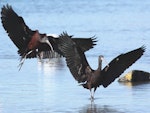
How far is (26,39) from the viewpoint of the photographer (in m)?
17.0

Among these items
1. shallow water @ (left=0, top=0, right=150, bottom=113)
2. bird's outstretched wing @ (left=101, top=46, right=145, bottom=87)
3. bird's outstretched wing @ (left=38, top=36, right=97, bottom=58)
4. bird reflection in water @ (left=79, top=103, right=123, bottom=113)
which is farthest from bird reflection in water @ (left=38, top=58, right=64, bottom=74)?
bird reflection in water @ (left=79, top=103, right=123, bottom=113)

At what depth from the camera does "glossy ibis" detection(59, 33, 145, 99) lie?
1591 centimetres

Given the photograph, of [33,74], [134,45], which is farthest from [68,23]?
[33,74]

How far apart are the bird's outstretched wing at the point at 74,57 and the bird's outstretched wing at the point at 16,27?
3.43ft

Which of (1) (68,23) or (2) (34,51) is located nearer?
(2) (34,51)

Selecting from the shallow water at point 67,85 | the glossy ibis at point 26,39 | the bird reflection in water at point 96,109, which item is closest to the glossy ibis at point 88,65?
the shallow water at point 67,85

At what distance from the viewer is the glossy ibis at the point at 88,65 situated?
15.9m

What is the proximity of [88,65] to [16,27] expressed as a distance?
187cm

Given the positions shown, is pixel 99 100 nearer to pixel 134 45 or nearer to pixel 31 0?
pixel 134 45

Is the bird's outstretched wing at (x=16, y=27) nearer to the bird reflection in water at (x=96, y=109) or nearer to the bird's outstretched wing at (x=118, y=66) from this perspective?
the bird's outstretched wing at (x=118, y=66)

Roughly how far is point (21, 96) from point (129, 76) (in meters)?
3.20

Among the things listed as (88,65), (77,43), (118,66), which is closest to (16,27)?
(77,43)

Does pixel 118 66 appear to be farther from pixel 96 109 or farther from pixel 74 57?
pixel 96 109

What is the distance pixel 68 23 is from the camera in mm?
36656
